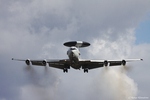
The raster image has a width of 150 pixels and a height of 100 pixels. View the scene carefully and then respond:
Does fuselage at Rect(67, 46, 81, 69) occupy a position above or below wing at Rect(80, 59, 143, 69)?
above

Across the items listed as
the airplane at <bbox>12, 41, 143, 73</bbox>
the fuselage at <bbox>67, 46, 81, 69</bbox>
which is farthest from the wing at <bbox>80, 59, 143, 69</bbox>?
the fuselage at <bbox>67, 46, 81, 69</bbox>

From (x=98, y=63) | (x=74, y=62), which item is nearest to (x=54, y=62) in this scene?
(x=74, y=62)

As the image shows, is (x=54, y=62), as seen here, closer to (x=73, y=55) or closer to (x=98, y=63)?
(x=73, y=55)

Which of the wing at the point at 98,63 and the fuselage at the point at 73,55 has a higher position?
the fuselage at the point at 73,55

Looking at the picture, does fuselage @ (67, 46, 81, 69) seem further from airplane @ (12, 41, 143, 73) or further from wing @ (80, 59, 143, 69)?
wing @ (80, 59, 143, 69)

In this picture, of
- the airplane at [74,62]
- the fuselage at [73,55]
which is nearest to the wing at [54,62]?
the airplane at [74,62]

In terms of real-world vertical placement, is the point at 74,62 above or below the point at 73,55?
below

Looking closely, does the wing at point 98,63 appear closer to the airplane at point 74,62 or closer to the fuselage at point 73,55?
the airplane at point 74,62

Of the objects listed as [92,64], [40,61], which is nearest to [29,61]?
[40,61]

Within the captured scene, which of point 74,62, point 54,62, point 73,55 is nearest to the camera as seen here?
point 73,55

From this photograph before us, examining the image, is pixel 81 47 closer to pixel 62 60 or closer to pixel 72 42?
pixel 72 42

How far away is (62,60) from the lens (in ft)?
232

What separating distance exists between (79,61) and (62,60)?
5.63 metres

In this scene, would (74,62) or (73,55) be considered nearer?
(73,55)
